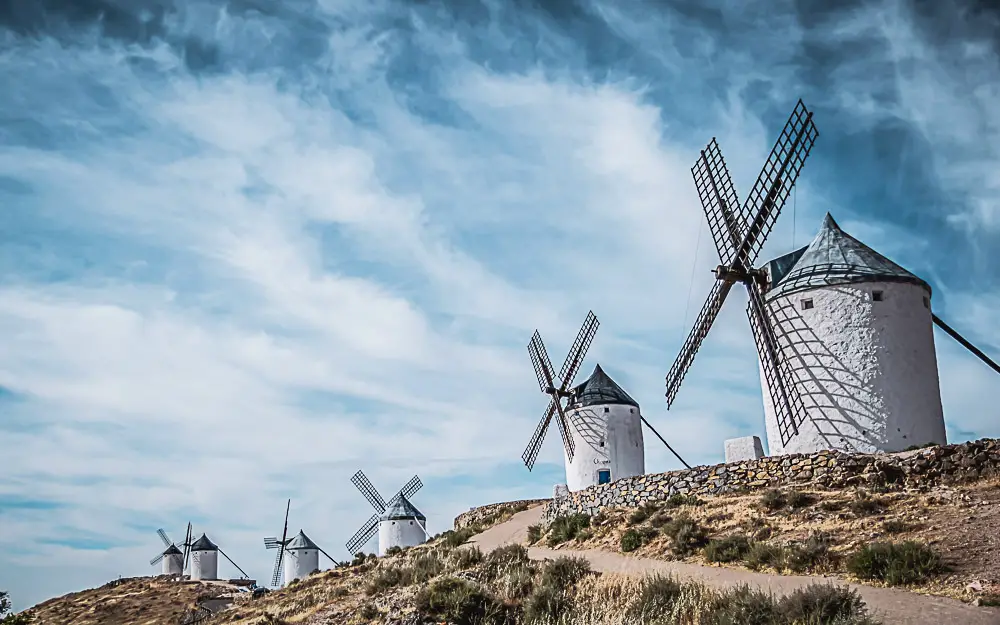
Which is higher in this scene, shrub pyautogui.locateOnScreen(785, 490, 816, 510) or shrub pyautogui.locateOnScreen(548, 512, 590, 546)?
shrub pyautogui.locateOnScreen(785, 490, 816, 510)

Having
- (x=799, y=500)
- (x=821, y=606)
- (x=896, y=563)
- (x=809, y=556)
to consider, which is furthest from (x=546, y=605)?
(x=799, y=500)

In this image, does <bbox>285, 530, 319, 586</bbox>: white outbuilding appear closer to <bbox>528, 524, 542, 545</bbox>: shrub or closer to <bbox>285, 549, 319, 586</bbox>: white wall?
<bbox>285, 549, 319, 586</bbox>: white wall

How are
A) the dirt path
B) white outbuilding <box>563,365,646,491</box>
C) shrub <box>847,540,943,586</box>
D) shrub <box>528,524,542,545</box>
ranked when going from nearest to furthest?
the dirt path → shrub <box>847,540,943,586</box> → shrub <box>528,524,542,545</box> → white outbuilding <box>563,365,646,491</box>

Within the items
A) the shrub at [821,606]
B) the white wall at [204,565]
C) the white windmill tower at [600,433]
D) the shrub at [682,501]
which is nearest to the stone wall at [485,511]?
the white windmill tower at [600,433]

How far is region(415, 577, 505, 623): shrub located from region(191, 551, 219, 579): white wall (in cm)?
5347

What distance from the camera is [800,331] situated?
20609mm

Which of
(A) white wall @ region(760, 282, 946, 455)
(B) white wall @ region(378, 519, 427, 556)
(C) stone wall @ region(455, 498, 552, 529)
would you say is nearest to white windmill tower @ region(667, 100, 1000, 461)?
(A) white wall @ region(760, 282, 946, 455)

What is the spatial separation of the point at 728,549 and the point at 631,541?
284 cm

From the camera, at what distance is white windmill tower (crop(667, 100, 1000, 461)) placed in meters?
19.6

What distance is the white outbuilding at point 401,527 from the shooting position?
1686 inches

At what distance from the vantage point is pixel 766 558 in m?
13.6

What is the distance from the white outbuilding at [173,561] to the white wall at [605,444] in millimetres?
47598

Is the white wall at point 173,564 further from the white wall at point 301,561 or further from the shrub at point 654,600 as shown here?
the shrub at point 654,600

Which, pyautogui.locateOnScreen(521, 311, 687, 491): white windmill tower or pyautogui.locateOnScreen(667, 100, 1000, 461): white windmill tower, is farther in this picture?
pyautogui.locateOnScreen(521, 311, 687, 491): white windmill tower
